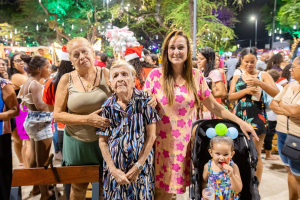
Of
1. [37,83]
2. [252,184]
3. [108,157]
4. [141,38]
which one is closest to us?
[108,157]

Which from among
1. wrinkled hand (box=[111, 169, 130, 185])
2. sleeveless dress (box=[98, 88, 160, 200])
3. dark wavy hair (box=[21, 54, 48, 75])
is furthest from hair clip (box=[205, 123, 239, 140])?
dark wavy hair (box=[21, 54, 48, 75])

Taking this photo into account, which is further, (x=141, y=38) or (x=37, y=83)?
(x=141, y=38)

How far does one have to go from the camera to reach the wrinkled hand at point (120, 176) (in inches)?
76.7

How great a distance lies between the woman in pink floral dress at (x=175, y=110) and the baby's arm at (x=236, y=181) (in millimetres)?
394

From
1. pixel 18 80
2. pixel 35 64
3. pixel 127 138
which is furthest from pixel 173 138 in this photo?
pixel 18 80

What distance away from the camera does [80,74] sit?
7.64ft

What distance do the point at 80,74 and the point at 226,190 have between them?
5.73 feet

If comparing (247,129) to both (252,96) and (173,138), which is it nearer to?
(173,138)

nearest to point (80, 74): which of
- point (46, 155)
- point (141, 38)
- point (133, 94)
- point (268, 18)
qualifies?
point (133, 94)

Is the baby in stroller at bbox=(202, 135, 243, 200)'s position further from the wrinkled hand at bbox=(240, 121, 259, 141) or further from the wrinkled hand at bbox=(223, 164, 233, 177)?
the wrinkled hand at bbox=(240, 121, 259, 141)

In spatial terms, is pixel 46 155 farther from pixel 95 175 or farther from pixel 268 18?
pixel 268 18

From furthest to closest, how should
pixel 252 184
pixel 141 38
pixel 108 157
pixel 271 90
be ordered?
pixel 141 38 → pixel 271 90 → pixel 252 184 → pixel 108 157

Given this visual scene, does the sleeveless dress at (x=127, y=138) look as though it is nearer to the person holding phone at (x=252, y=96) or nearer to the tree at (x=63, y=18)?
the person holding phone at (x=252, y=96)

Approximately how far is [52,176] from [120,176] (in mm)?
606
